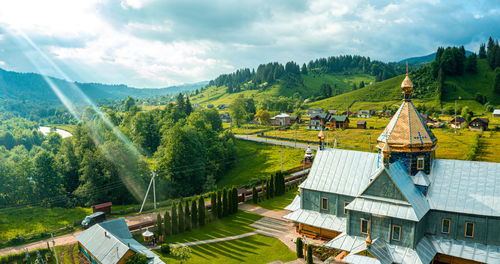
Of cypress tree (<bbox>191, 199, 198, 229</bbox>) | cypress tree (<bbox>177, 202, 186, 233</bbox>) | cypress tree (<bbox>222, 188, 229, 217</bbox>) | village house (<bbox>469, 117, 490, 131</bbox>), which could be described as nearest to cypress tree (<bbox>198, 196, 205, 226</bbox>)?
cypress tree (<bbox>191, 199, 198, 229</bbox>)

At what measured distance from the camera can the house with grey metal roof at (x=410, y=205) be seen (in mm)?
20859

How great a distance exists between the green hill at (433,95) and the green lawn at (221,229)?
104 m

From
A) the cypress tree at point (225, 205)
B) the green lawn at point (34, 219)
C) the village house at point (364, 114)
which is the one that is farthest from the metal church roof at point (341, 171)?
the village house at point (364, 114)

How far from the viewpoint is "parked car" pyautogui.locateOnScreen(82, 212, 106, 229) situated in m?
30.7

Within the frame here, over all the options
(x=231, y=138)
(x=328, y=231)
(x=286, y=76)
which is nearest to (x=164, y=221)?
(x=328, y=231)

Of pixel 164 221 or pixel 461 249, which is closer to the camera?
pixel 461 249

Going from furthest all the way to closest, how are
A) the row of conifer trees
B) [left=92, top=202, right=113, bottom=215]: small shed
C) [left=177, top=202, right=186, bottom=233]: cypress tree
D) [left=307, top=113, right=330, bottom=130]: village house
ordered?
[left=307, top=113, right=330, bottom=130]: village house
[left=92, top=202, right=113, bottom=215]: small shed
[left=177, top=202, right=186, bottom=233]: cypress tree
the row of conifer trees

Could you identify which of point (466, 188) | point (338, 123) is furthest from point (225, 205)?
point (338, 123)

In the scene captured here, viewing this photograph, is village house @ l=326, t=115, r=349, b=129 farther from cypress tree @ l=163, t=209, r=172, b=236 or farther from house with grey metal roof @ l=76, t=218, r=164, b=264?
house with grey metal roof @ l=76, t=218, r=164, b=264

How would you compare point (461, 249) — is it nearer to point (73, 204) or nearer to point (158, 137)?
point (73, 204)

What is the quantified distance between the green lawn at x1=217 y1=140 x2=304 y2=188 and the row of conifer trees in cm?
1656

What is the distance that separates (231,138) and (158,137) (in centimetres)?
1664

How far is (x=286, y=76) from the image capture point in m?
198

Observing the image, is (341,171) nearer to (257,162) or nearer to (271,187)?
(271,187)
